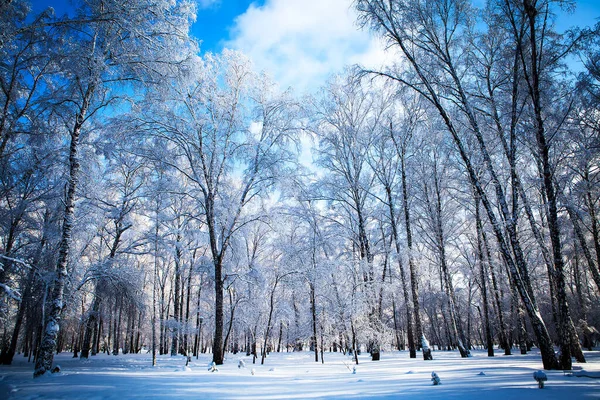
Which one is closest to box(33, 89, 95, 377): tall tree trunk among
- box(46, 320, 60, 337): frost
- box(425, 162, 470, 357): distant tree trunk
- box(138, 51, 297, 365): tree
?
box(46, 320, 60, 337): frost

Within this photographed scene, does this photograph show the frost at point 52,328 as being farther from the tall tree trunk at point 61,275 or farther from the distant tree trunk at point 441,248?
the distant tree trunk at point 441,248

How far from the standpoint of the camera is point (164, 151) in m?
11.9

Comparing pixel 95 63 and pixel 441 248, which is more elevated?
pixel 95 63

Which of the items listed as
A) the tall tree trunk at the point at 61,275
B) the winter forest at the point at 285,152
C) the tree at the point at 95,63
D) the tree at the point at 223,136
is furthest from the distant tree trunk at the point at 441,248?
the tall tree trunk at the point at 61,275

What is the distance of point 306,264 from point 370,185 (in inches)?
237

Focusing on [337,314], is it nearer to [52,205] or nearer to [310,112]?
[310,112]

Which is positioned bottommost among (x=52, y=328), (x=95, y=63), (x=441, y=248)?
Answer: (x=52, y=328)

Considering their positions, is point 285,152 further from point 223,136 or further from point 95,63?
point 95,63

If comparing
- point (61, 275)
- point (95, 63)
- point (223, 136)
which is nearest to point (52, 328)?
point (61, 275)

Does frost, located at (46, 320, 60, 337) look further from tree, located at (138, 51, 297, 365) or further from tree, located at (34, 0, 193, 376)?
tree, located at (138, 51, 297, 365)

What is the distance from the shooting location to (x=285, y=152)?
14.0m

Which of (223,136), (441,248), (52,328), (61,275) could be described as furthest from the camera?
(441,248)

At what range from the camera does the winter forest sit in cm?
774

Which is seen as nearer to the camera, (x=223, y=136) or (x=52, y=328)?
Result: (x=52, y=328)
